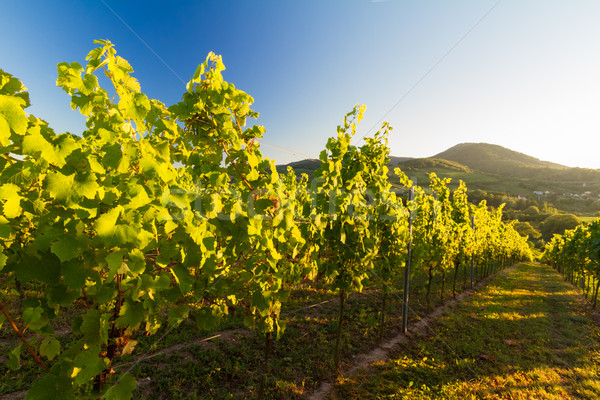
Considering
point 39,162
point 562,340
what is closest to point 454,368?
point 562,340

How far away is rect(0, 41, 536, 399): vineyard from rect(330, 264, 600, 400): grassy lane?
1128mm

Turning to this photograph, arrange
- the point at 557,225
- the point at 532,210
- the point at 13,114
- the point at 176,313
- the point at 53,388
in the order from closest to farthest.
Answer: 1. the point at 13,114
2. the point at 53,388
3. the point at 176,313
4. the point at 557,225
5. the point at 532,210

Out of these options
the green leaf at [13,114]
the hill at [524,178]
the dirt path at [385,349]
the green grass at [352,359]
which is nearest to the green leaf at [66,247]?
the green leaf at [13,114]

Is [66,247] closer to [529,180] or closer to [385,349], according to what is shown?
[385,349]

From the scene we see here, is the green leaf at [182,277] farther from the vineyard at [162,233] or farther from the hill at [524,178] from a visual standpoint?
the hill at [524,178]

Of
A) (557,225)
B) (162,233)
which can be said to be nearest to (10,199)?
(162,233)

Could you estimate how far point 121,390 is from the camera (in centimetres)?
173

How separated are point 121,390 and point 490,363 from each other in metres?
8.18

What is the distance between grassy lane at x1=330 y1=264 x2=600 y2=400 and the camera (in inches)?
203

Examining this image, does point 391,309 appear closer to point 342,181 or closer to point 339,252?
point 339,252

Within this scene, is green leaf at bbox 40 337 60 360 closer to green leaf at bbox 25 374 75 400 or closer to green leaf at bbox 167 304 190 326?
green leaf at bbox 25 374 75 400

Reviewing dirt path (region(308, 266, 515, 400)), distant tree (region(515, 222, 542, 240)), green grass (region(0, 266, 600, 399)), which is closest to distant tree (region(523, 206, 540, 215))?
distant tree (region(515, 222, 542, 240))

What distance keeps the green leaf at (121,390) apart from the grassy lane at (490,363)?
4.23 m

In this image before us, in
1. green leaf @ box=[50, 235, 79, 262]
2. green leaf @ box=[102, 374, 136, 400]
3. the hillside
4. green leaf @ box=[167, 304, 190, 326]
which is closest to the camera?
green leaf @ box=[50, 235, 79, 262]
